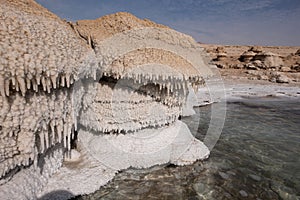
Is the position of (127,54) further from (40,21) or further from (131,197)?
(131,197)

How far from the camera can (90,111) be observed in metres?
4.36

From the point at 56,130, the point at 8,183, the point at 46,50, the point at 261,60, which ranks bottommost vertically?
the point at 8,183

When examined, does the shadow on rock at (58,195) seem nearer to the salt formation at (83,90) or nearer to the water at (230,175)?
the salt formation at (83,90)

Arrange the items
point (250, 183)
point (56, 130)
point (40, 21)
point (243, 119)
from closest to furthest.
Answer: point (40, 21), point (56, 130), point (250, 183), point (243, 119)

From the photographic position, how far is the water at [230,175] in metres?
3.71

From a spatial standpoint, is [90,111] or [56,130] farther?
[90,111]

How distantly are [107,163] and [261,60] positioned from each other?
3137 centimetres

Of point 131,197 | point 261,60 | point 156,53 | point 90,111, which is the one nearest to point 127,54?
point 156,53

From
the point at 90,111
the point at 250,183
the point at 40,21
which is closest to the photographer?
the point at 40,21

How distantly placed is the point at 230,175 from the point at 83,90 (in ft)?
11.0

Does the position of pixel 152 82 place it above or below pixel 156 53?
below

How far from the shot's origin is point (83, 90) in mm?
3895

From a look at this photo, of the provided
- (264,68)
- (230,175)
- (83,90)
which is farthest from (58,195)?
(264,68)

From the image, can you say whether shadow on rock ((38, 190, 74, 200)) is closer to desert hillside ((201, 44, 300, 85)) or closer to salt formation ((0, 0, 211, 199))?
salt formation ((0, 0, 211, 199))
